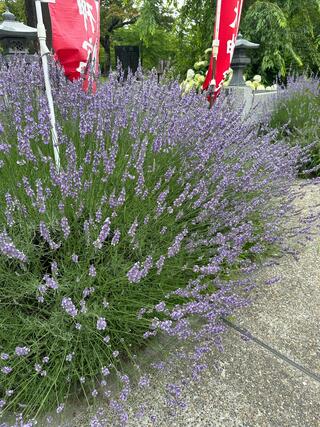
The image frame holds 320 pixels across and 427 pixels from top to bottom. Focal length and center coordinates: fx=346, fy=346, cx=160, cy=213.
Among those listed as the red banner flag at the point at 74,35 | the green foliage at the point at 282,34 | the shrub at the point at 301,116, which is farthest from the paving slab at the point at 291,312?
the green foliage at the point at 282,34

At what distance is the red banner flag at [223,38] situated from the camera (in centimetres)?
334

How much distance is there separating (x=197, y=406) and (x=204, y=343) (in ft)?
1.07

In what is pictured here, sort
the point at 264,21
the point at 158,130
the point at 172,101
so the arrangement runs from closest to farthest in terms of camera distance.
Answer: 1. the point at 158,130
2. the point at 172,101
3. the point at 264,21

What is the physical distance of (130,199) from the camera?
6.44 ft

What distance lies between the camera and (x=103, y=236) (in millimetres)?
1315

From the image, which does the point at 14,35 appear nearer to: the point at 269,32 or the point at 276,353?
the point at 276,353

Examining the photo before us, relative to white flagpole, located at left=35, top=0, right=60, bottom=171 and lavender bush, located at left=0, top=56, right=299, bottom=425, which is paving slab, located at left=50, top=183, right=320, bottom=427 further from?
white flagpole, located at left=35, top=0, right=60, bottom=171

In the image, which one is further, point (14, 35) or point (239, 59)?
point (239, 59)

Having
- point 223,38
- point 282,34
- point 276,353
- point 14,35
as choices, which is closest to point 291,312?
point 276,353

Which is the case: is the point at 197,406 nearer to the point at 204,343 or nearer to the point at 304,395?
the point at 204,343

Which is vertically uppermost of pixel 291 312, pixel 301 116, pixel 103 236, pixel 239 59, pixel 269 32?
pixel 269 32

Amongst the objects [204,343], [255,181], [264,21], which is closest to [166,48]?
[264,21]

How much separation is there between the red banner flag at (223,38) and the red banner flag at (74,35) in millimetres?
1311

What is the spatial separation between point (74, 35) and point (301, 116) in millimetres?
3773
